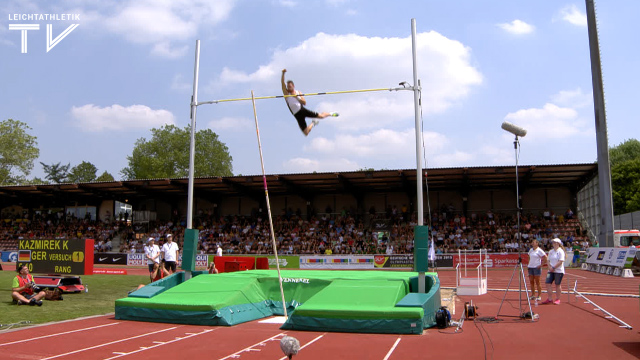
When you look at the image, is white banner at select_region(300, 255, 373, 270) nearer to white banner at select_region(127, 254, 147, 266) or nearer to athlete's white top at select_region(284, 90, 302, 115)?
white banner at select_region(127, 254, 147, 266)

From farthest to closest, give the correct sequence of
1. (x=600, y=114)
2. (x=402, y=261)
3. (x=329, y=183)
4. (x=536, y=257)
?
(x=329, y=183) → (x=402, y=261) → (x=600, y=114) → (x=536, y=257)

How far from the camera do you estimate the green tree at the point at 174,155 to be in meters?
56.7

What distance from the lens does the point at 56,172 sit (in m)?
88.9

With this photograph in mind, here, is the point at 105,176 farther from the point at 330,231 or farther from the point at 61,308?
the point at 61,308

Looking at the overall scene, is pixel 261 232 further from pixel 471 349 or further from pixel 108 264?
pixel 471 349

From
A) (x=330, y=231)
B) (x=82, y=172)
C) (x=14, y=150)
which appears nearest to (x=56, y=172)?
(x=82, y=172)

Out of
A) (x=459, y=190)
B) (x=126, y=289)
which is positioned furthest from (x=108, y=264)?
(x=459, y=190)

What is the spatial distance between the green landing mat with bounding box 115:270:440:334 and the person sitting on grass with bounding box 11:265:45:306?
2.48m

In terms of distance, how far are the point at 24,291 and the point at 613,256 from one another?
2129 centimetres

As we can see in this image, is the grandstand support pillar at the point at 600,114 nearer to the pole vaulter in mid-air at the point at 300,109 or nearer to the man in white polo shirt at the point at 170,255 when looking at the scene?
the pole vaulter in mid-air at the point at 300,109

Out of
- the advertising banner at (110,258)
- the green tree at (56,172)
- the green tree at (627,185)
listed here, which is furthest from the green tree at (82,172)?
the green tree at (627,185)

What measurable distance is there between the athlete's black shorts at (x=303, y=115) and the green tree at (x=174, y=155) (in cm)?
4772

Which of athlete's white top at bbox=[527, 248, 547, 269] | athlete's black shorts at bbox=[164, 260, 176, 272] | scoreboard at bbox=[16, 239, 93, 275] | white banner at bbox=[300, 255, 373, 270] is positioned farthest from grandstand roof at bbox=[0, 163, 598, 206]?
athlete's black shorts at bbox=[164, 260, 176, 272]

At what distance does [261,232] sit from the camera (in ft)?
109
